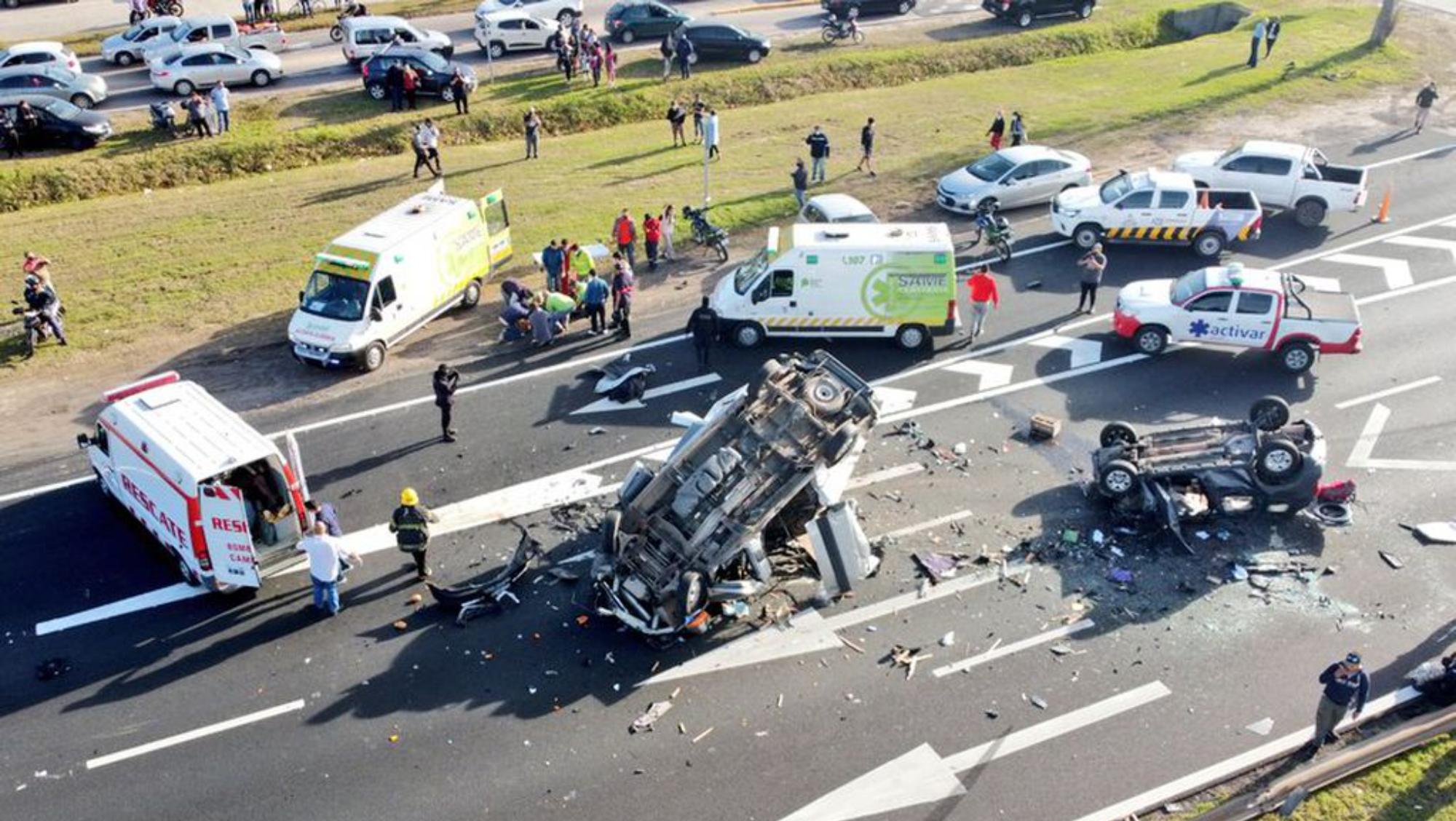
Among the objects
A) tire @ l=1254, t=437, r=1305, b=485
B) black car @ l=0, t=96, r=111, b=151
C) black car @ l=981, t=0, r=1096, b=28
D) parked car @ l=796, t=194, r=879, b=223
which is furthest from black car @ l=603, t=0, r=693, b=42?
tire @ l=1254, t=437, r=1305, b=485

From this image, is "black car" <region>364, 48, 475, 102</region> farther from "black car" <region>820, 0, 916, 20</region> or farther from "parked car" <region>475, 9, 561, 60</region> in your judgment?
"black car" <region>820, 0, 916, 20</region>

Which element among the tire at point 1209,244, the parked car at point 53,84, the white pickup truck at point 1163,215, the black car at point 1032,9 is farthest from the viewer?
the black car at point 1032,9

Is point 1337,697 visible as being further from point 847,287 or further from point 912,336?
point 847,287

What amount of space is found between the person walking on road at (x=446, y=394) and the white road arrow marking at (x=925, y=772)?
10.3 metres

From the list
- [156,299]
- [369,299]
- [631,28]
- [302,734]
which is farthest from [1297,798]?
[631,28]

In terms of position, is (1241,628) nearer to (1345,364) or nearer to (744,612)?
(744,612)

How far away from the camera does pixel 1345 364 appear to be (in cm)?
2345

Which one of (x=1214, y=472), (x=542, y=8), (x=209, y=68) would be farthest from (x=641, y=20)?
(x=1214, y=472)

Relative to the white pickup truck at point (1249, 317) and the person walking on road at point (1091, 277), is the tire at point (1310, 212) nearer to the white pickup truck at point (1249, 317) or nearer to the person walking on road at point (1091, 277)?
the white pickup truck at point (1249, 317)

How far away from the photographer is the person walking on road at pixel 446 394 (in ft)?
67.2

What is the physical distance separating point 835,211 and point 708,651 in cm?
1496

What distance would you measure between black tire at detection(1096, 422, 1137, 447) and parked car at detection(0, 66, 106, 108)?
31315mm

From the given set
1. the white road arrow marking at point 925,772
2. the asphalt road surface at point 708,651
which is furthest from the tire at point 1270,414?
the white road arrow marking at point 925,772

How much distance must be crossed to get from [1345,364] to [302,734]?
20581 mm
